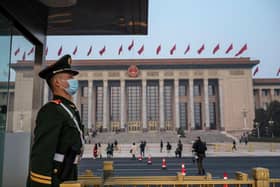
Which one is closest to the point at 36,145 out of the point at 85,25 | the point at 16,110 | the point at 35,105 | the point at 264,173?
the point at 264,173

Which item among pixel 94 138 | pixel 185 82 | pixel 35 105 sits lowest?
pixel 94 138

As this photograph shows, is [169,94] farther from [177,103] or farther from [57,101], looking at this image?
[57,101]

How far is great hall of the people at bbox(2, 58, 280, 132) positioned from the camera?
6256 cm

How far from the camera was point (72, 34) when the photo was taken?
671cm

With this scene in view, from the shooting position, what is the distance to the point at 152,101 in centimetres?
6769

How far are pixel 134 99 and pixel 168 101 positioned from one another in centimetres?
870

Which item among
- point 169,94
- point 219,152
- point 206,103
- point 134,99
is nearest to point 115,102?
point 134,99

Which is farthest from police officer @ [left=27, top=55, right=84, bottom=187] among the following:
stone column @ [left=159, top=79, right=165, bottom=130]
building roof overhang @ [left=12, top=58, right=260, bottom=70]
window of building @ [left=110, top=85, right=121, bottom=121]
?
window of building @ [left=110, top=85, right=121, bottom=121]

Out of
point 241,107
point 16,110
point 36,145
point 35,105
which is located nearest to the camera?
point 36,145

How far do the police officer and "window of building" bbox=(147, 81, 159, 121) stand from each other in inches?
2501

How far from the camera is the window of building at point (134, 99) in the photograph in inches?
2643

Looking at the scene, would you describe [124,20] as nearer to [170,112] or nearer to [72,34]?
[72,34]

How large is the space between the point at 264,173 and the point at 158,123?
6271 cm

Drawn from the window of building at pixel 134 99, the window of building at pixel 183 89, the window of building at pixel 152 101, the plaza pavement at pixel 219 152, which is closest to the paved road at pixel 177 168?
the plaza pavement at pixel 219 152
